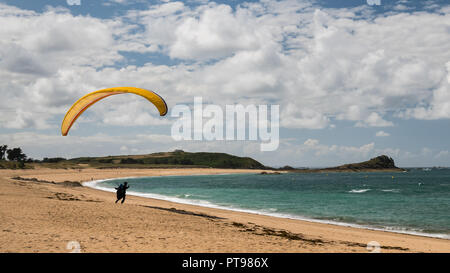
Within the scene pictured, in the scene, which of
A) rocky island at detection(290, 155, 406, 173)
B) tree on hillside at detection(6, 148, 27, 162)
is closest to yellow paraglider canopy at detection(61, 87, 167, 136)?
tree on hillside at detection(6, 148, 27, 162)

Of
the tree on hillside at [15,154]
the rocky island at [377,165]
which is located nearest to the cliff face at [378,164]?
the rocky island at [377,165]

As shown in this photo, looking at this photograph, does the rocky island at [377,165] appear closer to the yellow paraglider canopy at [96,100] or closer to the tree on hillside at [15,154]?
the tree on hillside at [15,154]

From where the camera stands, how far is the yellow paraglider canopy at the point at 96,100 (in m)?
17.0

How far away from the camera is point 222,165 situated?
197625 millimetres

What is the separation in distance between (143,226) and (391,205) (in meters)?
28.8

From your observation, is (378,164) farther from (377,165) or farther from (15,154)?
(15,154)

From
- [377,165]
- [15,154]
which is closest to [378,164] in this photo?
[377,165]

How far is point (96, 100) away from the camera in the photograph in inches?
734
